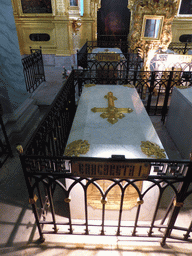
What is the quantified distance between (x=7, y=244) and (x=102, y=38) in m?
12.0

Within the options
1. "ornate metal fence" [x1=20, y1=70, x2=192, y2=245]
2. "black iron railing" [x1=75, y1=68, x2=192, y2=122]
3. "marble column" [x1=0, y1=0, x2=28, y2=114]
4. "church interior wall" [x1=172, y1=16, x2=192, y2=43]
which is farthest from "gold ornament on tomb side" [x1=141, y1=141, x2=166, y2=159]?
"church interior wall" [x1=172, y1=16, x2=192, y2=43]

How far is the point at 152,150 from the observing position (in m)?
2.16

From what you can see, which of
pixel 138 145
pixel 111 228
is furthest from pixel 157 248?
pixel 138 145

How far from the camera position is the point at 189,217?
89.8 inches

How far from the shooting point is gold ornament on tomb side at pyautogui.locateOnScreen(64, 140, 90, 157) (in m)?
2.10

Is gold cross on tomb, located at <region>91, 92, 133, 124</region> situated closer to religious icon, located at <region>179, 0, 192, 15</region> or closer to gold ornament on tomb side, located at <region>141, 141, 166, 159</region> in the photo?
gold ornament on tomb side, located at <region>141, 141, 166, 159</region>

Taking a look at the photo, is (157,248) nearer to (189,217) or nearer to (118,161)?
(189,217)

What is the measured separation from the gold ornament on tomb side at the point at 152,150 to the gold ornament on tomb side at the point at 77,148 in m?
0.68

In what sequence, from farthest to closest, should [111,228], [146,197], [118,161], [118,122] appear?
[118,122] → [146,197] → [111,228] → [118,161]

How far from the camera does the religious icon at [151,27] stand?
4804 mm

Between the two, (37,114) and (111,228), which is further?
(37,114)

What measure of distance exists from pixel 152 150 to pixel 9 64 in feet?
10.8

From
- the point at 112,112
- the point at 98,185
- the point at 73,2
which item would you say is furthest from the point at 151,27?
the point at 98,185

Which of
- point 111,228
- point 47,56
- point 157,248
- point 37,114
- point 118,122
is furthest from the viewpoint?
point 47,56
